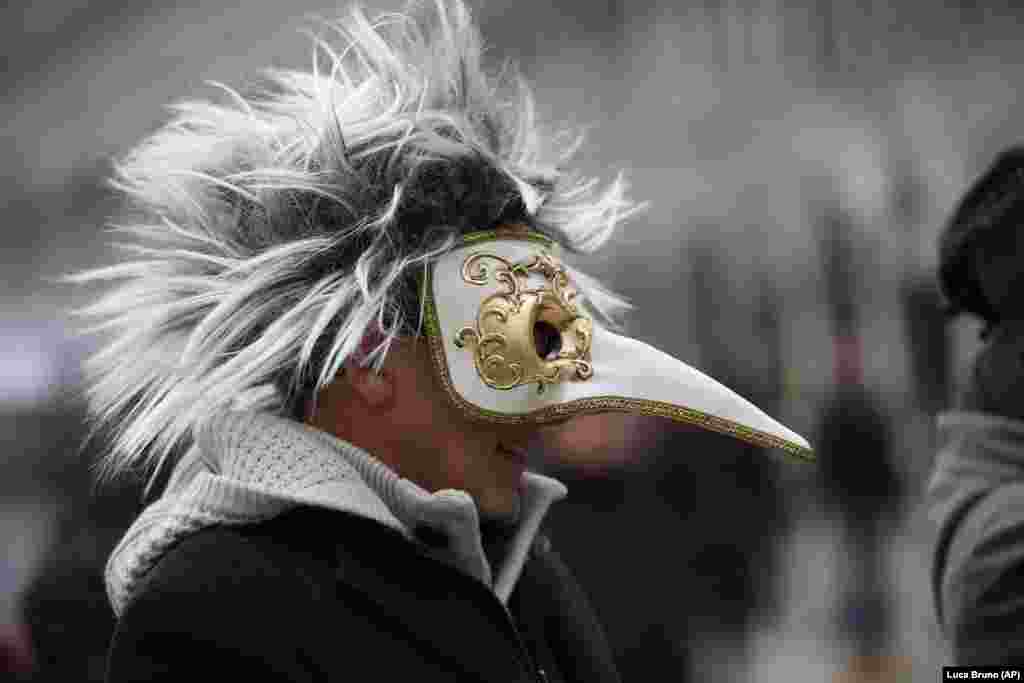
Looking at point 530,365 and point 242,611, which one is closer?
point 242,611

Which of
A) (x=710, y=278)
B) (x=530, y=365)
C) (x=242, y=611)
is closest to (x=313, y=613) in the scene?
(x=242, y=611)

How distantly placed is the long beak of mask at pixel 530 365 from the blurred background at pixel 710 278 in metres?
1.09

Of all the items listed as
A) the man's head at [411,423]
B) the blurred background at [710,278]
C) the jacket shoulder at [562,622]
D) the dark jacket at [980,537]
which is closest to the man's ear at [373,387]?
the man's head at [411,423]

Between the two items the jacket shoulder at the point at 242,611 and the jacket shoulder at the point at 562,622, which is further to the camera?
the jacket shoulder at the point at 562,622

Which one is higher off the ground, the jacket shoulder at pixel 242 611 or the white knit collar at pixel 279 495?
the white knit collar at pixel 279 495

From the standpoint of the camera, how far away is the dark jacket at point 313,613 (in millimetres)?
1465

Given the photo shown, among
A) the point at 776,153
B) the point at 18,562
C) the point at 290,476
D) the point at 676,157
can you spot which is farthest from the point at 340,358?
the point at 776,153

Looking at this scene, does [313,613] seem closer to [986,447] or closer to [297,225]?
[297,225]

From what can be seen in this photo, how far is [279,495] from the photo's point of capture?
1543 mm

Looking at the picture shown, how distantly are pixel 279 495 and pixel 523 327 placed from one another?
384 mm

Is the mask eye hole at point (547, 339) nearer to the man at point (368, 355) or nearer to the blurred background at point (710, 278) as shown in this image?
the man at point (368, 355)

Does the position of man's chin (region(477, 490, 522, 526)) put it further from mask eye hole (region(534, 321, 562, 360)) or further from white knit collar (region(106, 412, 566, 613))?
mask eye hole (region(534, 321, 562, 360))

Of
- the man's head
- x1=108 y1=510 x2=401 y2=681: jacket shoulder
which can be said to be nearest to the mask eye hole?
the man's head

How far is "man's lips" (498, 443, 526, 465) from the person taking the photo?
5.76 feet
